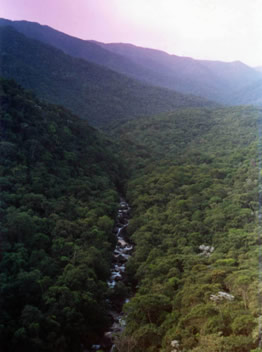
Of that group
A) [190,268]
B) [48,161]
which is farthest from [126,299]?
[48,161]

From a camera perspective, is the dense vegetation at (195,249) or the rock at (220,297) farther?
the rock at (220,297)

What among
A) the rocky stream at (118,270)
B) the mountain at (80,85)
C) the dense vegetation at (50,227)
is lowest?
the rocky stream at (118,270)

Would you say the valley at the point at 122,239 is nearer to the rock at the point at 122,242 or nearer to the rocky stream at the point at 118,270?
the rocky stream at the point at 118,270

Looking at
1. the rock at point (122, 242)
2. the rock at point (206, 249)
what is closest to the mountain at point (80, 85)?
the rock at point (122, 242)

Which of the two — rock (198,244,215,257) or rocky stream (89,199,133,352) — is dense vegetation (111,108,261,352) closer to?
rock (198,244,215,257)

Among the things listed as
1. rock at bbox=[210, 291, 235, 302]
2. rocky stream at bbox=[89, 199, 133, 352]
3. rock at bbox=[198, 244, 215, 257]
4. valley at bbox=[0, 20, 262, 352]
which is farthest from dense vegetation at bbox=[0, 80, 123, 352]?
rock at bbox=[198, 244, 215, 257]

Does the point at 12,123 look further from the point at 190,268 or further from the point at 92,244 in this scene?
the point at 190,268
